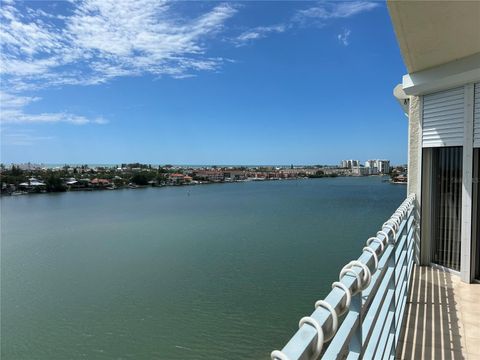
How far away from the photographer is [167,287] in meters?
13.1

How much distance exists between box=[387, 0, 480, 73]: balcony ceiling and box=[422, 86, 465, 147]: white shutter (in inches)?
16.1

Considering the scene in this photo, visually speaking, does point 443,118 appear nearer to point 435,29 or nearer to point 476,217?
point 476,217

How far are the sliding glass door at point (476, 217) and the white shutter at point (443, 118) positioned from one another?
0.83 ft

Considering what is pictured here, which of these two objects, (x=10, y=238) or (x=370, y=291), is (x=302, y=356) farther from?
(x=10, y=238)

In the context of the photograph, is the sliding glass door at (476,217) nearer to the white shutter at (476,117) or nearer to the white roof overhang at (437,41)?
the white shutter at (476,117)

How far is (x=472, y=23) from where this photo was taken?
2789 millimetres

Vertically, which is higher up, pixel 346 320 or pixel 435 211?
pixel 346 320

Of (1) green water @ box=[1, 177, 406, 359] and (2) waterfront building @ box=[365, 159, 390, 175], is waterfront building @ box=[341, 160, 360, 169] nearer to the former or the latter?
(2) waterfront building @ box=[365, 159, 390, 175]

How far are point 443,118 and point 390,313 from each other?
302cm

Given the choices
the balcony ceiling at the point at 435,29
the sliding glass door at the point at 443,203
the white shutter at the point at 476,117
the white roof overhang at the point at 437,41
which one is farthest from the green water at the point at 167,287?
the balcony ceiling at the point at 435,29

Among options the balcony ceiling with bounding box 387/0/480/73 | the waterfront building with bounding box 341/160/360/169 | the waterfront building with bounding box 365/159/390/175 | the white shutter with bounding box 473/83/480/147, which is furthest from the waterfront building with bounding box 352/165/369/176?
the balcony ceiling with bounding box 387/0/480/73

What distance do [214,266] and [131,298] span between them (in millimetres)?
4236

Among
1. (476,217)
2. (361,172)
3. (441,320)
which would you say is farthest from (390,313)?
(361,172)

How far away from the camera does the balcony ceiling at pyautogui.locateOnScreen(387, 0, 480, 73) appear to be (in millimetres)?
2613
